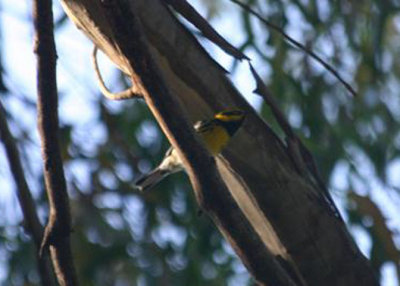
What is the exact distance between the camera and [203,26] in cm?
174

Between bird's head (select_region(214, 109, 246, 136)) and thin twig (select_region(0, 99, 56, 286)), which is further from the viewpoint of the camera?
bird's head (select_region(214, 109, 246, 136))

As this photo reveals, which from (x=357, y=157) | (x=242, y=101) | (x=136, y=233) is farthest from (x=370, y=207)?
(x=242, y=101)

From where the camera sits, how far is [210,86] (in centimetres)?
176

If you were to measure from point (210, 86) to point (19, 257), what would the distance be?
2.43 m

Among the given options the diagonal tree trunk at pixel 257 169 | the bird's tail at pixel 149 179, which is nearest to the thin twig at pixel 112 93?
the diagonal tree trunk at pixel 257 169

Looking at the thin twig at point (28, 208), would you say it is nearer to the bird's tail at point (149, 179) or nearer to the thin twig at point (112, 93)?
the thin twig at point (112, 93)

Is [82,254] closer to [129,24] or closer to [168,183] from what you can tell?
[168,183]

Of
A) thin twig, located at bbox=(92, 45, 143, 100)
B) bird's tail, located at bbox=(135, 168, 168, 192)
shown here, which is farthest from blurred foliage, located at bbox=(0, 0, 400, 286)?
thin twig, located at bbox=(92, 45, 143, 100)

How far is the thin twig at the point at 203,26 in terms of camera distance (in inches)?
67.7

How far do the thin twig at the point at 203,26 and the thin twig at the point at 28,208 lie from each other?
41 centimetres

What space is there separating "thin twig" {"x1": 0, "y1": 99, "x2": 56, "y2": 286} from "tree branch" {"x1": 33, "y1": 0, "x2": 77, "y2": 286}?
3 cm

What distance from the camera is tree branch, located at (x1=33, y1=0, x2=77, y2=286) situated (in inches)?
62.2

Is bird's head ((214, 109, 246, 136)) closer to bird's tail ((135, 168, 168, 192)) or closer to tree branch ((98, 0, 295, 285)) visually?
tree branch ((98, 0, 295, 285))

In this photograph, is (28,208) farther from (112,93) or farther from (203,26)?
(203,26)
